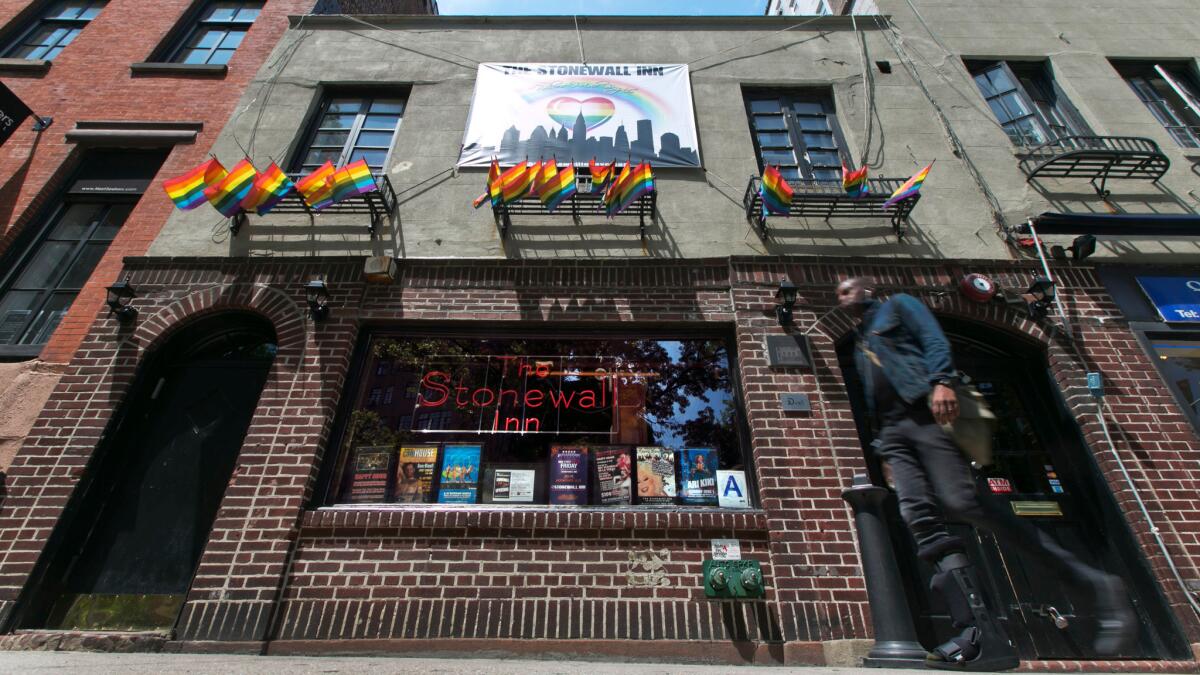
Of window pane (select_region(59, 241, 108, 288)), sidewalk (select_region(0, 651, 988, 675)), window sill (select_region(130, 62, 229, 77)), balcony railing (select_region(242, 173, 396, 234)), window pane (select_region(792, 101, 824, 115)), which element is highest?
window sill (select_region(130, 62, 229, 77))

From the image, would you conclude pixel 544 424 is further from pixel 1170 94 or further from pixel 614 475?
pixel 1170 94

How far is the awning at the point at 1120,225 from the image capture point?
255 inches

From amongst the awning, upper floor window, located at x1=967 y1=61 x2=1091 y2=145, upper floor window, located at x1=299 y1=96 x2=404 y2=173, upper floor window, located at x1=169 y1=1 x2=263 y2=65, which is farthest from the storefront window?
upper floor window, located at x1=169 y1=1 x2=263 y2=65

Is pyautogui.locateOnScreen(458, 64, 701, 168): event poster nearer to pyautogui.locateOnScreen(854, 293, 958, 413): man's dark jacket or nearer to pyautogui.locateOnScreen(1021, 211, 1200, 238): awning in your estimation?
pyautogui.locateOnScreen(1021, 211, 1200, 238): awning

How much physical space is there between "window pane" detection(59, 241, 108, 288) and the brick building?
1.04 m

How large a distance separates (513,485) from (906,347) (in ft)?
11.8

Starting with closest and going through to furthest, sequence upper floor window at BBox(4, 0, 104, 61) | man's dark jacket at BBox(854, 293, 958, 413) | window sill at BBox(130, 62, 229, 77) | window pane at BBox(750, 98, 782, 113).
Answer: man's dark jacket at BBox(854, 293, 958, 413)
window pane at BBox(750, 98, 782, 113)
window sill at BBox(130, 62, 229, 77)
upper floor window at BBox(4, 0, 104, 61)

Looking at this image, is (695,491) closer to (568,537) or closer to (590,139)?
(568,537)

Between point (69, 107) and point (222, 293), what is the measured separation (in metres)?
5.30

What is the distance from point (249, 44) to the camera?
29.9ft

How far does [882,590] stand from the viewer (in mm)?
3844

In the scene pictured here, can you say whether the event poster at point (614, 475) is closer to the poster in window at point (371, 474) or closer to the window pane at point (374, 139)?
the poster in window at point (371, 474)

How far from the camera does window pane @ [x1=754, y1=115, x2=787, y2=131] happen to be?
814 centimetres

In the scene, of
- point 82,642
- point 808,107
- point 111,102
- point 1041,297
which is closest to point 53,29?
point 111,102
